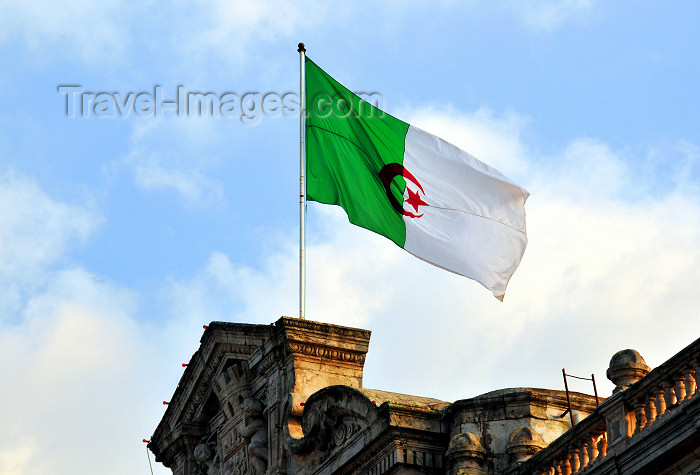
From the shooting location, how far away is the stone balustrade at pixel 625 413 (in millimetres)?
14977

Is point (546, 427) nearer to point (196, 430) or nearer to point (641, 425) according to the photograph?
point (641, 425)

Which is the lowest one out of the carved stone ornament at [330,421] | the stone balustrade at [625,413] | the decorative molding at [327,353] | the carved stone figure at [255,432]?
the stone balustrade at [625,413]

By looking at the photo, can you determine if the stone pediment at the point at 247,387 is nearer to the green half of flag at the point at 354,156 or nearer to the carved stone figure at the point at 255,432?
the carved stone figure at the point at 255,432

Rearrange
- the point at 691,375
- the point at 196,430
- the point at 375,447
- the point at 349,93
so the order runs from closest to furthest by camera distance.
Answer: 1. the point at 691,375
2. the point at 375,447
3. the point at 349,93
4. the point at 196,430

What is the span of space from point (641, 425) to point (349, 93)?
10841 millimetres

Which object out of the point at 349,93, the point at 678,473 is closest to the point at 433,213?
the point at 349,93

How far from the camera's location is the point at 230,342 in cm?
2500

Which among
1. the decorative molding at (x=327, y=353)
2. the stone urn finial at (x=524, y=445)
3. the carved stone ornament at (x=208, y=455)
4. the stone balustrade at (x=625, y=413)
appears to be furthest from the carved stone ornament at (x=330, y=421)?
the carved stone ornament at (x=208, y=455)

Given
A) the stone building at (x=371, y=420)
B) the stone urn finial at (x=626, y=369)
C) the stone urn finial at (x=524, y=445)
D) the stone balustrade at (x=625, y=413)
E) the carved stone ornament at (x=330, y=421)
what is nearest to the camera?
the stone balustrade at (x=625, y=413)

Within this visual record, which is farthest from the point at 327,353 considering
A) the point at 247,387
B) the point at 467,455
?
the point at 467,455

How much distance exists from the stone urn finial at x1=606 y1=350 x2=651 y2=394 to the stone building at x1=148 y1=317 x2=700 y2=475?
2cm

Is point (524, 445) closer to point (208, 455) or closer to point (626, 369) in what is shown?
point (626, 369)

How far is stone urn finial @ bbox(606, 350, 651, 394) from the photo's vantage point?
17.2 metres

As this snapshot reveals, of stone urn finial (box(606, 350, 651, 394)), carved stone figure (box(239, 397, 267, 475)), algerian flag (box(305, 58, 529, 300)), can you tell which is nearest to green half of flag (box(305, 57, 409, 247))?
algerian flag (box(305, 58, 529, 300))
